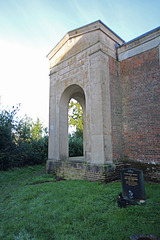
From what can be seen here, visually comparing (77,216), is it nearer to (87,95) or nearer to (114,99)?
(87,95)

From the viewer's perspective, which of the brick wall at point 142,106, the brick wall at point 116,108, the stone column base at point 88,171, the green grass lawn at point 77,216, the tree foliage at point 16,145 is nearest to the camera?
the green grass lawn at point 77,216

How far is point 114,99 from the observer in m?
6.85

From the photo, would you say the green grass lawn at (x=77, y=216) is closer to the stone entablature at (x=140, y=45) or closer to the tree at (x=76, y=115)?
the stone entablature at (x=140, y=45)

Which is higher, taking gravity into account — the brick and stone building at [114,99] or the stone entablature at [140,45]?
the stone entablature at [140,45]

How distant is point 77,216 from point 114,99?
4.90 metres

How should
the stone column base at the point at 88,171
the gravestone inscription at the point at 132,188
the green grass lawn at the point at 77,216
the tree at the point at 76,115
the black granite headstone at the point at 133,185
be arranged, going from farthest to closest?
the tree at the point at 76,115 < the stone column base at the point at 88,171 < the black granite headstone at the point at 133,185 < the gravestone inscription at the point at 132,188 < the green grass lawn at the point at 77,216

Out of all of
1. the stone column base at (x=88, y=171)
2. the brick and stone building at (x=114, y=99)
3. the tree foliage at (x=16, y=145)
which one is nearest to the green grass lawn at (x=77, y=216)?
the stone column base at (x=88, y=171)

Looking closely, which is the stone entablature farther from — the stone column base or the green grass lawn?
the green grass lawn

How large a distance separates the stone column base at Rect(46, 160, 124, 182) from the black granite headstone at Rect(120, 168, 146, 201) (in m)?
1.53

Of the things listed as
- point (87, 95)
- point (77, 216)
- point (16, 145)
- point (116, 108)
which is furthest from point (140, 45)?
point (16, 145)

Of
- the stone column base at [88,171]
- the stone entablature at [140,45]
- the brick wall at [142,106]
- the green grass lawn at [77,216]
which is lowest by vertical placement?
the green grass lawn at [77,216]

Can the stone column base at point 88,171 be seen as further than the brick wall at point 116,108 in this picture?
No

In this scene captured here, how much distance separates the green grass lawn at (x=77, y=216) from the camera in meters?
2.71

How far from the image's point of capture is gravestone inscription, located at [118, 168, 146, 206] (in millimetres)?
3706
